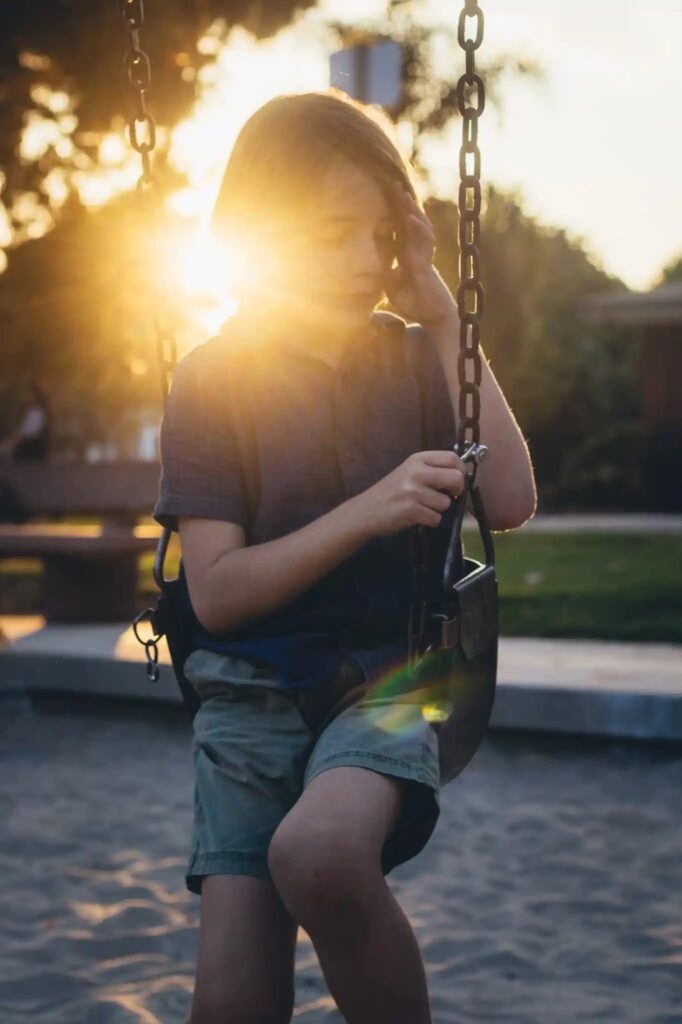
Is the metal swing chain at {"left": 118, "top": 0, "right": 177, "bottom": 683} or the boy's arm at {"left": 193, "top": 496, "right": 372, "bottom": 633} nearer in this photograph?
the boy's arm at {"left": 193, "top": 496, "right": 372, "bottom": 633}

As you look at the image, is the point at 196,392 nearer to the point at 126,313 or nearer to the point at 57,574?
the point at 57,574

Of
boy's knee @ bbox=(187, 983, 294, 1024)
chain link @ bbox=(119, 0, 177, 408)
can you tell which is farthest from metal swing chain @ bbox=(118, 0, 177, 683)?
boy's knee @ bbox=(187, 983, 294, 1024)

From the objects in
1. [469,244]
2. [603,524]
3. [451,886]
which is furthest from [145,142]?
[603,524]

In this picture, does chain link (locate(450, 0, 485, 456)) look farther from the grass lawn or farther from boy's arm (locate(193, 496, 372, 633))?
the grass lawn

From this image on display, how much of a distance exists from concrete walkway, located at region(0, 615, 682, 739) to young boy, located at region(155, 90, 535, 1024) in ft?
8.96

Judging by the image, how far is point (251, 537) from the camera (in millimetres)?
2088

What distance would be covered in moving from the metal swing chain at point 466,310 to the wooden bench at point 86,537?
16.8 feet

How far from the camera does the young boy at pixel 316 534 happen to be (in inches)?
71.9

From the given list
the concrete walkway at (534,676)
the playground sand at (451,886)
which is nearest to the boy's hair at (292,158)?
the playground sand at (451,886)

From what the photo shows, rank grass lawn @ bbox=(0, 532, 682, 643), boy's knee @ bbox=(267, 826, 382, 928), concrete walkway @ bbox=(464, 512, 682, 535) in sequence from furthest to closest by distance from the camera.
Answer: concrete walkway @ bbox=(464, 512, 682, 535) < grass lawn @ bbox=(0, 532, 682, 643) < boy's knee @ bbox=(267, 826, 382, 928)

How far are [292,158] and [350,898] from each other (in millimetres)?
1024

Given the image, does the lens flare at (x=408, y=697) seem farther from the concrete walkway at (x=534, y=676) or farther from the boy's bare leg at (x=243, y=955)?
the concrete walkway at (x=534, y=676)

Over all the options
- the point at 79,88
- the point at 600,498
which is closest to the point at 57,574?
the point at 79,88

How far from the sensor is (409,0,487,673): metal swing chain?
1930 mm
